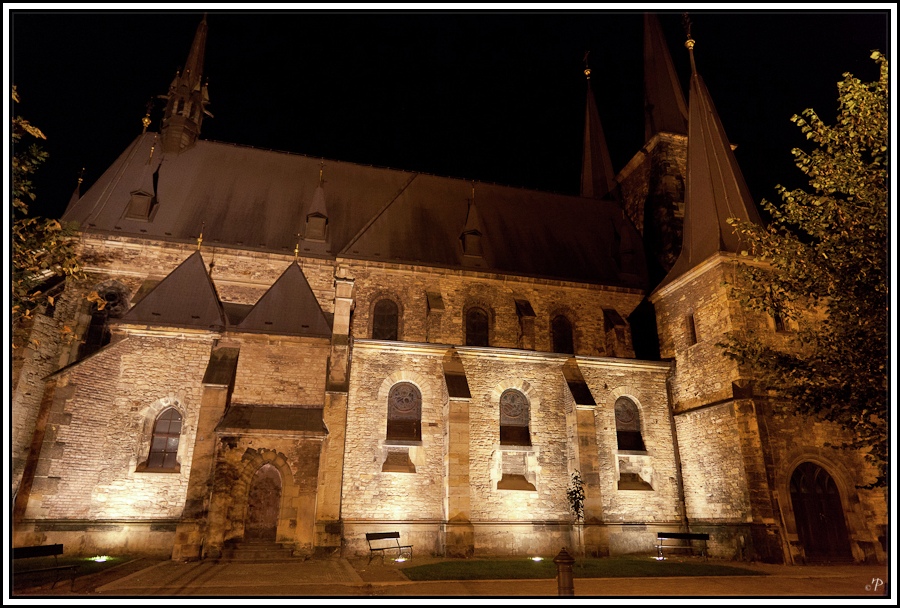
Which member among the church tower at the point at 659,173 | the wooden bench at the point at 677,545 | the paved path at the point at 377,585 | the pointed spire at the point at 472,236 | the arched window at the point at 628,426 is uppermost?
the church tower at the point at 659,173

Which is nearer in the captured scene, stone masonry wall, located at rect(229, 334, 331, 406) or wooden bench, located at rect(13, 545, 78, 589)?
wooden bench, located at rect(13, 545, 78, 589)

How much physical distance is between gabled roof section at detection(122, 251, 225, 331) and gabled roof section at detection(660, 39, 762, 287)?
16.4m

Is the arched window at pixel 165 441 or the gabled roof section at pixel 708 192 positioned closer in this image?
the arched window at pixel 165 441

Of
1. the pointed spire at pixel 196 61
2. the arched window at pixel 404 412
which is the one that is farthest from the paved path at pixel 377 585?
the pointed spire at pixel 196 61

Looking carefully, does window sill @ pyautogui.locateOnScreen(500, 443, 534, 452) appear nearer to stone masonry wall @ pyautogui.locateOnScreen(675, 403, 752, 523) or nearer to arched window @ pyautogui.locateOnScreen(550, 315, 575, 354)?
arched window @ pyautogui.locateOnScreen(550, 315, 575, 354)

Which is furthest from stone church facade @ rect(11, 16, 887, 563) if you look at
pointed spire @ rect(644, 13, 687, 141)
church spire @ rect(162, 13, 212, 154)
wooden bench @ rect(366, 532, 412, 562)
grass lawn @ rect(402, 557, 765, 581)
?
pointed spire @ rect(644, 13, 687, 141)

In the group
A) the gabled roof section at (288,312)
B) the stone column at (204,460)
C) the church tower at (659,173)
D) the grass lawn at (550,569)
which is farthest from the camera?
the church tower at (659,173)

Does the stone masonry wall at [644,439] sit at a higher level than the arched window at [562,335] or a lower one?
lower

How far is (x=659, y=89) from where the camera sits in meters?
30.2

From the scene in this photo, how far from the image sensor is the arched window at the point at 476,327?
21094 millimetres

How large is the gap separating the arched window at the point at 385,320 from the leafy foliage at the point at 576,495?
8018 mm

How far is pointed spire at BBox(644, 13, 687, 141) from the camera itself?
91.8 feet

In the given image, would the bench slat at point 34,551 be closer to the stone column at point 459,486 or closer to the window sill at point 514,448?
the stone column at point 459,486

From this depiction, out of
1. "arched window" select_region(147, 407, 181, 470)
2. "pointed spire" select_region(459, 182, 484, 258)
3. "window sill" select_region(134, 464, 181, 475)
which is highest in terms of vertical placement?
"pointed spire" select_region(459, 182, 484, 258)
